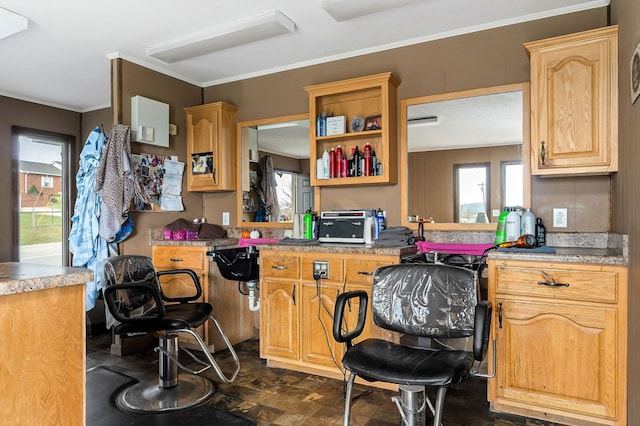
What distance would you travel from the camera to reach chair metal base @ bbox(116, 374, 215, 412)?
8.12 ft

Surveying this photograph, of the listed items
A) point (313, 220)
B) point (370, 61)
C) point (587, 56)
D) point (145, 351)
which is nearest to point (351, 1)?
point (370, 61)

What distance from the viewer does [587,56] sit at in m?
2.37

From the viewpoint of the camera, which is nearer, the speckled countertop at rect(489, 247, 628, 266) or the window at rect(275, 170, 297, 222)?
the speckled countertop at rect(489, 247, 628, 266)

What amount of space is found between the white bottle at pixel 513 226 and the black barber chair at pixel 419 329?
2.96ft

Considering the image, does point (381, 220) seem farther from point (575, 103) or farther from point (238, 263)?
point (575, 103)

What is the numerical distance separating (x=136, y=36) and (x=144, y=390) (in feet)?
7.97

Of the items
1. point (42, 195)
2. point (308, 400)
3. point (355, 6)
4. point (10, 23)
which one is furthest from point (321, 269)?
point (42, 195)

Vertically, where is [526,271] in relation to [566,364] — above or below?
above

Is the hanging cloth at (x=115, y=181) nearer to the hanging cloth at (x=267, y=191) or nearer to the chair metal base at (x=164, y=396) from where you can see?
the hanging cloth at (x=267, y=191)

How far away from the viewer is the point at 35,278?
1.33 meters

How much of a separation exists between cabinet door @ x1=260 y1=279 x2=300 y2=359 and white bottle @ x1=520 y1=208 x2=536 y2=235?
4.97ft

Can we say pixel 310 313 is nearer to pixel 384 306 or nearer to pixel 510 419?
pixel 384 306

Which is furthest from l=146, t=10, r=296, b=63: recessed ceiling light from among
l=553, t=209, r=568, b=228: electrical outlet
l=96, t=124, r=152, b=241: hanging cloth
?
l=553, t=209, r=568, b=228: electrical outlet

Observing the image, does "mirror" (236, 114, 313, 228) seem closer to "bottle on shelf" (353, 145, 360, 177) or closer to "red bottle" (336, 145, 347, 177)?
"red bottle" (336, 145, 347, 177)
